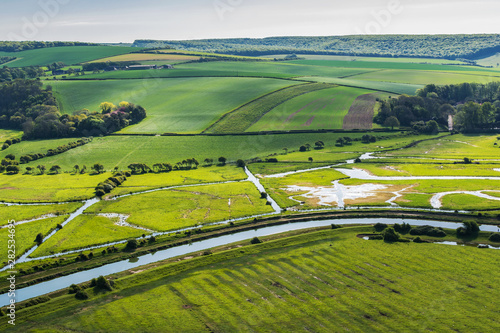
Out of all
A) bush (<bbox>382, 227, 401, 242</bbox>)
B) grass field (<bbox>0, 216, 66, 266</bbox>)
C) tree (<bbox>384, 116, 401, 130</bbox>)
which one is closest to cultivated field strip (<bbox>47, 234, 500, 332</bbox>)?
bush (<bbox>382, 227, 401, 242</bbox>)

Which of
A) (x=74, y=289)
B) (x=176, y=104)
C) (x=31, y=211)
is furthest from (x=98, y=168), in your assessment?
(x=176, y=104)

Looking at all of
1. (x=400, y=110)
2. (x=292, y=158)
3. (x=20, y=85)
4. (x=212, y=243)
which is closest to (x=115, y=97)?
(x=20, y=85)

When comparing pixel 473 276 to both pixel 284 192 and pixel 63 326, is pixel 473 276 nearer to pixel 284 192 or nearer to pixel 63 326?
pixel 284 192

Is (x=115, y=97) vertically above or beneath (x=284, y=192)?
above

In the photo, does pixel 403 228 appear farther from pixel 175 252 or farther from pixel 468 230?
pixel 175 252

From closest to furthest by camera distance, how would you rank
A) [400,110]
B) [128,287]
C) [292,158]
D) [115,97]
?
[128,287]
[292,158]
[400,110]
[115,97]

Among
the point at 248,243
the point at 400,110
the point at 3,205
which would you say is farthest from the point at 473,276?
the point at 400,110

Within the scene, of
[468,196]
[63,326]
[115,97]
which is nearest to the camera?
[63,326]

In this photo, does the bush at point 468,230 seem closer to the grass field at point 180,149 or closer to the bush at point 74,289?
the grass field at point 180,149

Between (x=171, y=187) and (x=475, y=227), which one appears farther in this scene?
(x=171, y=187)
